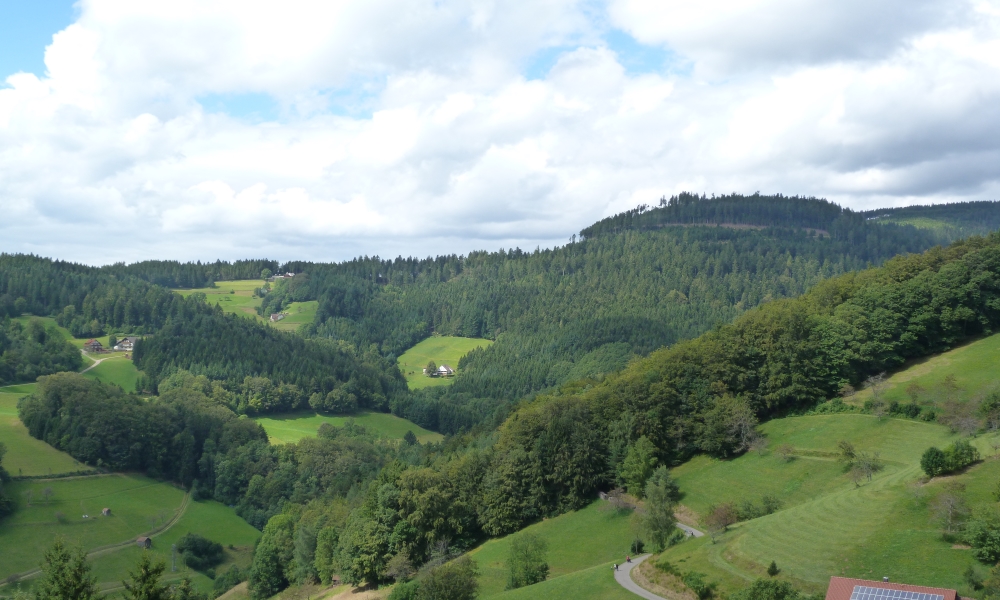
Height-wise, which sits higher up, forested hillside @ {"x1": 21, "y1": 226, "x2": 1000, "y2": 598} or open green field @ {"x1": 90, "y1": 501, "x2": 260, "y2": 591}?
forested hillside @ {"x1": 21, "y1": 226, "x2": 1000, "y2": 598}

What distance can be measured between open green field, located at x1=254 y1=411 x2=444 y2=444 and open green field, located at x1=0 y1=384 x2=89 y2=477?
157 ft

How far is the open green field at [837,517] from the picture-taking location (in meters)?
47.5

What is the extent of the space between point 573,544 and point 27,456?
101 m

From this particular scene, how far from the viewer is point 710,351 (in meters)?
92.3

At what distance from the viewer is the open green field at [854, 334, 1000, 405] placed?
7906 centimetres

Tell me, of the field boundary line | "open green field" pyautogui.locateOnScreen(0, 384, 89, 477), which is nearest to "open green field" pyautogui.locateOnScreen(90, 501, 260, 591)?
the field boundary line

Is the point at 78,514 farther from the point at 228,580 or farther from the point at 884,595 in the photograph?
the point at 884,595

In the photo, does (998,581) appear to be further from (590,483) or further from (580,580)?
(590,483)

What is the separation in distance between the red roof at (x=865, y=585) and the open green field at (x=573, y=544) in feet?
63.4

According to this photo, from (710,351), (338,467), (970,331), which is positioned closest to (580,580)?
(710,351)

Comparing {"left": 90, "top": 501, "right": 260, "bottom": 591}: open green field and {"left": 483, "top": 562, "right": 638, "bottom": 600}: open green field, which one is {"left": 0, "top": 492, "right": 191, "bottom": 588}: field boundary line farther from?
{"left": 483, "top": 562, "right": 638, "bottom": 600}: open green field

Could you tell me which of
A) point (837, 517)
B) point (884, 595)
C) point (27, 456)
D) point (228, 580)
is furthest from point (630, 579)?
point (27, 456)

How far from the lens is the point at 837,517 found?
180 ft

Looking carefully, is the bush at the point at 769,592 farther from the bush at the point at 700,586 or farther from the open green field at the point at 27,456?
the open green field at the point at 27,456
